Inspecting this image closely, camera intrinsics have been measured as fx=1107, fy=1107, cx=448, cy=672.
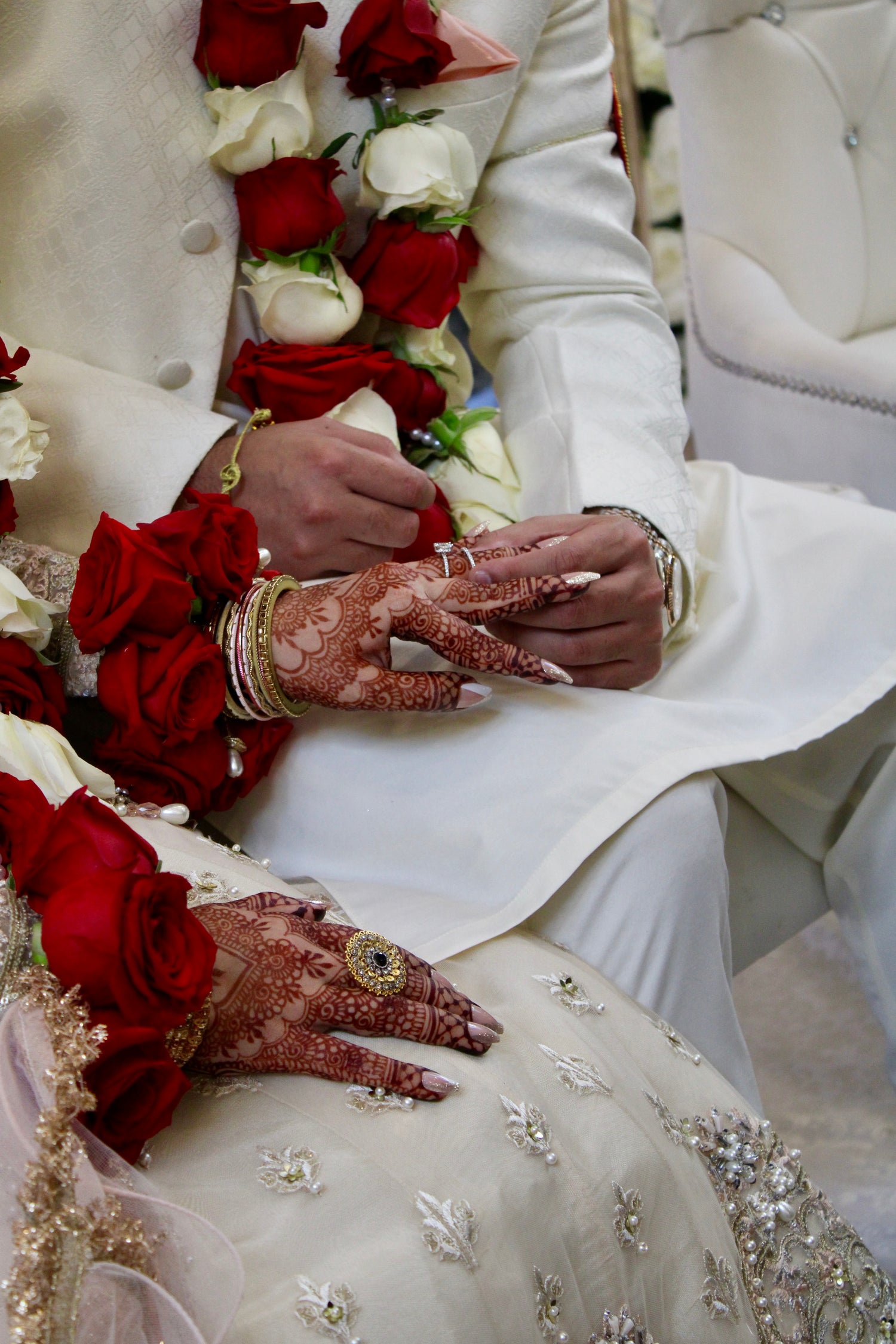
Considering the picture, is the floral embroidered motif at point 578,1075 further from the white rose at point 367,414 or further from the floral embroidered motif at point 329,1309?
the white rose at point 367,414

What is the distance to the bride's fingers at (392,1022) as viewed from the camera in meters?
0.65

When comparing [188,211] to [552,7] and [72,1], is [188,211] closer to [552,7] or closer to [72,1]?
[72,1]

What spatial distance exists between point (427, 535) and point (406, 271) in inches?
10.3

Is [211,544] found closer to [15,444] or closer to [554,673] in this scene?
[15,444]

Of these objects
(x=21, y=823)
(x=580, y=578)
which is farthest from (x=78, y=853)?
(x=580, y=578)

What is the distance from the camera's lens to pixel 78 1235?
465 mm

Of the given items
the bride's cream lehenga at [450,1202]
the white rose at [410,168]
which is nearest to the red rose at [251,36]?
the white rose at [410,168]

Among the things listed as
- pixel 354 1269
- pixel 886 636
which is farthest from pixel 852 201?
pixel 354 1269

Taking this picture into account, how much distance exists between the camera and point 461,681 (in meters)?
0.90

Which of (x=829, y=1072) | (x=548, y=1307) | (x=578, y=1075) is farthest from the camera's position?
(x=829, y=1072)

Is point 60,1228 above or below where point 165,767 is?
above

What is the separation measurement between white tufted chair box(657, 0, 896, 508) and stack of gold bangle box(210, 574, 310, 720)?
1.27m

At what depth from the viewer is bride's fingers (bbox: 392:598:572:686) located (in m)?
0.88

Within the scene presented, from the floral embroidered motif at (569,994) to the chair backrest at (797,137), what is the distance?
1.61m
